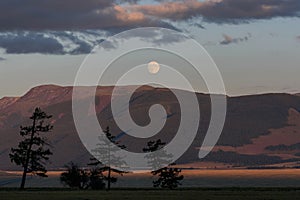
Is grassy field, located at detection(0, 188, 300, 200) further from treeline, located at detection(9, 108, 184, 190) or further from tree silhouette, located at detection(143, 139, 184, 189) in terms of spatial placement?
tree silhouette, located at detection(143, 139, 184, 189)

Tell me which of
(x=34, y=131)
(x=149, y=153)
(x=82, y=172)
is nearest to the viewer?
(x=34, y=131)

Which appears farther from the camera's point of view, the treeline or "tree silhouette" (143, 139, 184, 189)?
"tree silhouette" (143, 139, 184, 189)

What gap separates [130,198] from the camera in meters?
85.0

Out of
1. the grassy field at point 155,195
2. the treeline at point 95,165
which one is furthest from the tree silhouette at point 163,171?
the grassy field at point 155,195

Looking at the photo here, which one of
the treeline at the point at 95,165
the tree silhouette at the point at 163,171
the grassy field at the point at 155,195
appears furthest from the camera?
the tree silhouette at the point at 163,171

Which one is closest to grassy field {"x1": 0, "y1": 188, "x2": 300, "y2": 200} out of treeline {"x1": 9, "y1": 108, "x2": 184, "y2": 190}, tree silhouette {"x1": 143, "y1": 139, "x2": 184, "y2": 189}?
treeline {"x1": 9, "y1": 108, "x2": 184, "y2": 190}

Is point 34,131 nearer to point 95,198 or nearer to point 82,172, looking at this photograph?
point 82,172

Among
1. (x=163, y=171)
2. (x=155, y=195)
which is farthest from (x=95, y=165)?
(x=155, y=195)

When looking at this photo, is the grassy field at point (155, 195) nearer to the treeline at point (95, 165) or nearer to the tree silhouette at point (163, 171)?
the treeline at point (95, 165)

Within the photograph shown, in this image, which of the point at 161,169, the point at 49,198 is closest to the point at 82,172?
the point at 161,169

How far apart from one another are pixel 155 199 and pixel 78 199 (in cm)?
827

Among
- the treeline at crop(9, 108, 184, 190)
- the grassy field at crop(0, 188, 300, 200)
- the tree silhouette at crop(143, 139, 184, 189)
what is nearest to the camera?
the grassy field at crop(0, 188, 300, 200)

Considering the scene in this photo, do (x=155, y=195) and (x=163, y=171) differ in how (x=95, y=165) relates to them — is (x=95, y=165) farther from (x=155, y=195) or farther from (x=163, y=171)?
(x=155, y=195)

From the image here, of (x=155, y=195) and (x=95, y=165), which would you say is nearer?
(x=155, y=195)
